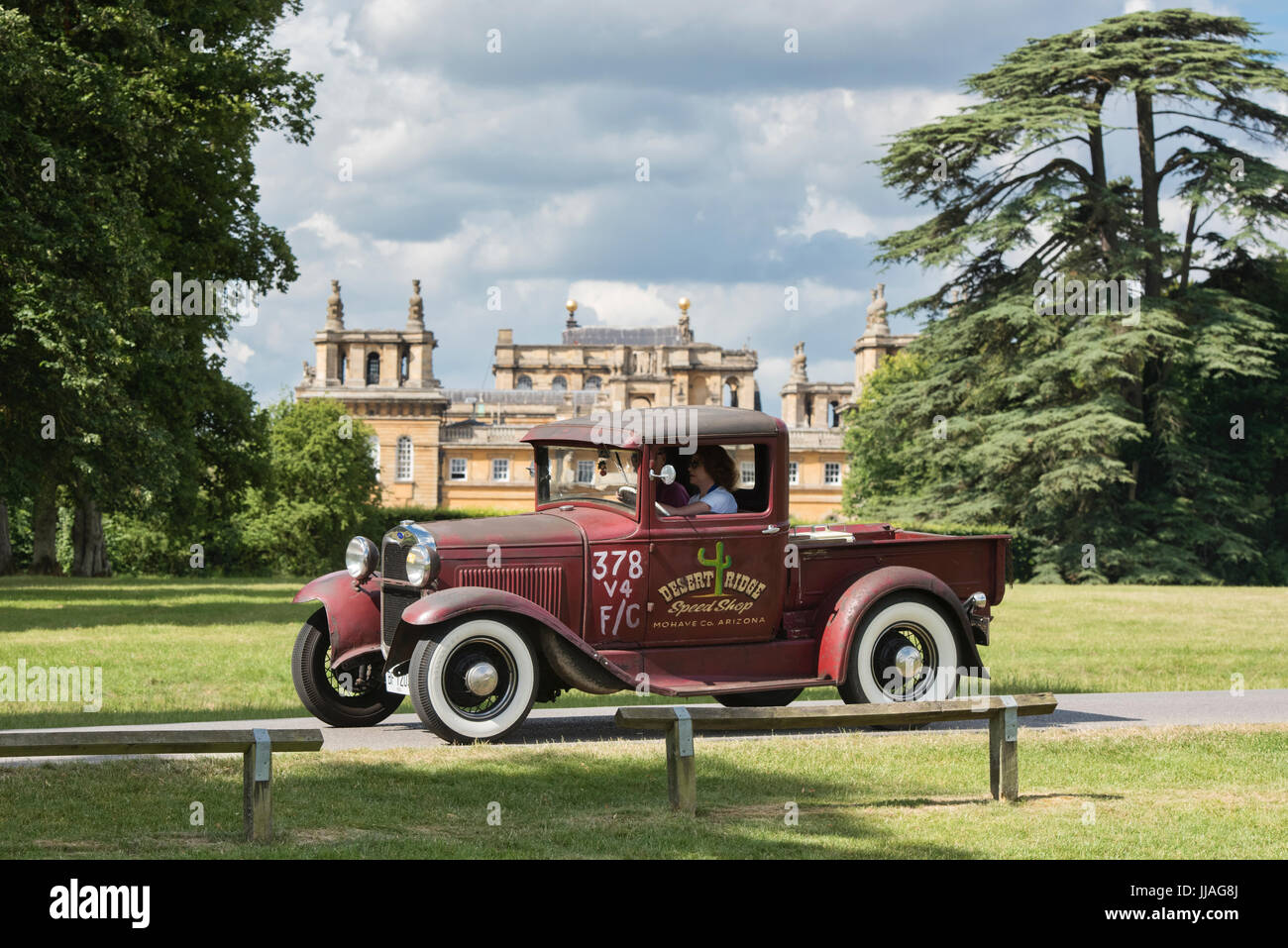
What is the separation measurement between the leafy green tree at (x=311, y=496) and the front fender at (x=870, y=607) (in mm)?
58610

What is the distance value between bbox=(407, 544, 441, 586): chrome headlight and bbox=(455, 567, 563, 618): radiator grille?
0.73 feet

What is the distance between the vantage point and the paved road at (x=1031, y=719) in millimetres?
11102

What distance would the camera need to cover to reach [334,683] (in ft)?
38.2

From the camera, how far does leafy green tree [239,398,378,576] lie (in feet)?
232

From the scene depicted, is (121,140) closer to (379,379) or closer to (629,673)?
(629,673)

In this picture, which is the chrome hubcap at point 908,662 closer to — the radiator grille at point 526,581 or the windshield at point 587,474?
the windshield at point 587,474

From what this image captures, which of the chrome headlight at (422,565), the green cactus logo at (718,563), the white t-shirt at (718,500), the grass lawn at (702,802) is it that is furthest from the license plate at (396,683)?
the white t-shirt at (718,500)

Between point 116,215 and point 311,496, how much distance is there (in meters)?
51.0

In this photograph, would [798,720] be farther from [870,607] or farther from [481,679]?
[870,607]

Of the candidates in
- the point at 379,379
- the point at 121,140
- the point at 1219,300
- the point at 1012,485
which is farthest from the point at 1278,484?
the point at 379,379

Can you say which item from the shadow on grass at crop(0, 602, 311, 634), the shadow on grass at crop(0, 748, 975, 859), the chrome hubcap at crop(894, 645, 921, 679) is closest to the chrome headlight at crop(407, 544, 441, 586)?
the shadow on grass at crop(0, 748, 975, 859)

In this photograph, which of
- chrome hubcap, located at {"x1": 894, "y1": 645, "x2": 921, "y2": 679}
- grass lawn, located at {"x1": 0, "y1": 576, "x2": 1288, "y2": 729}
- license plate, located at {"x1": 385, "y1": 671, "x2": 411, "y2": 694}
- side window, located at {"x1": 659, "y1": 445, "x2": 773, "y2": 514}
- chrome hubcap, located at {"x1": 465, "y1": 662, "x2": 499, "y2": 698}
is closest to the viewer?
chrome hubcap, located at {"x1": 465, "y1": 662, "x2": 499, "y2": 698}

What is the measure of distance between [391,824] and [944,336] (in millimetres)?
39553

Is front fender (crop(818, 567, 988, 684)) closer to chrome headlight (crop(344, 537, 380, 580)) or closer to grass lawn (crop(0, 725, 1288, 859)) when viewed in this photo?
grass lawn (crop(0, 725, 1288, 859))
